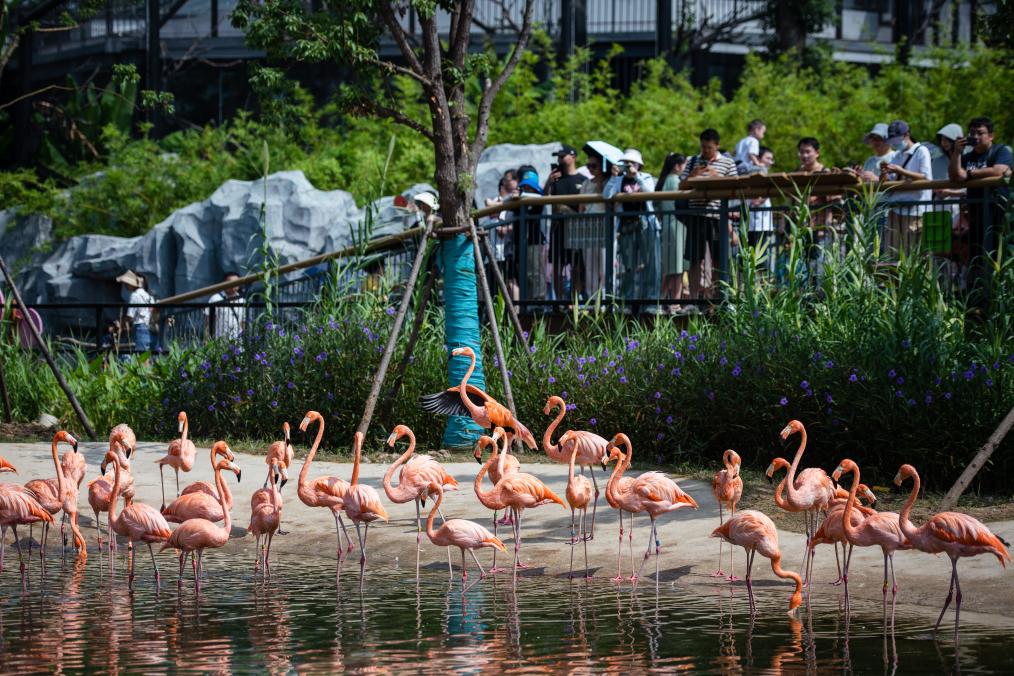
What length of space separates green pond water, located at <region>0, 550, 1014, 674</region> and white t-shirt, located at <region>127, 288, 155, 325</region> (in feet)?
26.5

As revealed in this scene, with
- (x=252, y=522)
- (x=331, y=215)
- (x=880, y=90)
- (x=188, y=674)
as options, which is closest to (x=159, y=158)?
(x=331, y=215)

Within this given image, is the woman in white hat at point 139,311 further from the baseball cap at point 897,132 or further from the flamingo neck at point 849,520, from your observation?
the flamingo neck at point 849,520

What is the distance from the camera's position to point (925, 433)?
407 inches

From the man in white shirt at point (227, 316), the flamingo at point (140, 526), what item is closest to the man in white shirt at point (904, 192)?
the man in white shirt at point (227, 316)

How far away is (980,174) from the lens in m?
12.3

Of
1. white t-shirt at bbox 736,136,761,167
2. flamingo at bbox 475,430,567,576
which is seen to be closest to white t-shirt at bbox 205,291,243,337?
white t-shirt at bbox 736,136,761,167

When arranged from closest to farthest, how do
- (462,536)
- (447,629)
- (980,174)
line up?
(447,629), (462,536), (980,174)

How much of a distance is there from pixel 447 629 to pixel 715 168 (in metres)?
7.98

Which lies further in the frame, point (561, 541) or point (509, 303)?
point (509, 303)

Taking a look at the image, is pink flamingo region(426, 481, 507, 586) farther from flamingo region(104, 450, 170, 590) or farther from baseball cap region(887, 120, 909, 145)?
baseball cap region(887, 120, 909, 145)

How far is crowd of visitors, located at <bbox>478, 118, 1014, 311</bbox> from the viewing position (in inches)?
486

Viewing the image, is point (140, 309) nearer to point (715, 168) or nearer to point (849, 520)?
point (715, 168)

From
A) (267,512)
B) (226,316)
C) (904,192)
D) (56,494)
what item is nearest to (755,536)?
(267,512)

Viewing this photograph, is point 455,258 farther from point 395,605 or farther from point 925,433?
point 395,605
